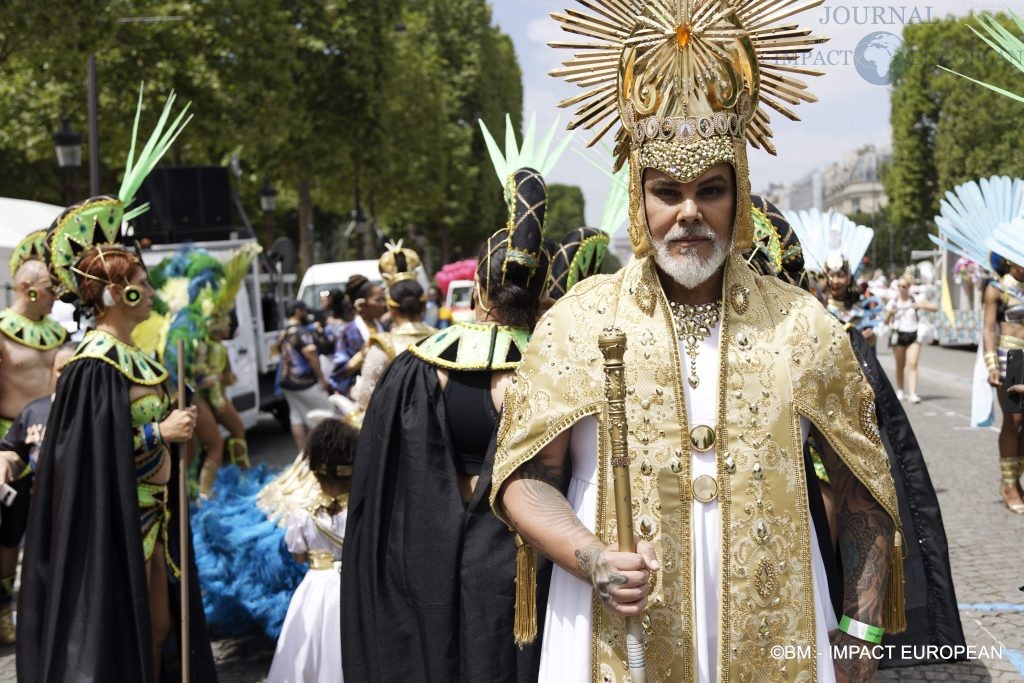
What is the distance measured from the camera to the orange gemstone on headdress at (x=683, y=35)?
2.45 m

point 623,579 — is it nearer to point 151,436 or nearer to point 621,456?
point 621,456

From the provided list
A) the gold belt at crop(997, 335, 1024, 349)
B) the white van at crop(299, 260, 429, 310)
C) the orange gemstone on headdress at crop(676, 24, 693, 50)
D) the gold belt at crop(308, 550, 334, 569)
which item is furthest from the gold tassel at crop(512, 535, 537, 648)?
the white van at crop(299, 260, 429, 310)

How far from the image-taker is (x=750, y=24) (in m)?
2.60

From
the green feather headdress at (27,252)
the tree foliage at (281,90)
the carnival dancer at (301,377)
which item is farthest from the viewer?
the tree foliage at (281,90)

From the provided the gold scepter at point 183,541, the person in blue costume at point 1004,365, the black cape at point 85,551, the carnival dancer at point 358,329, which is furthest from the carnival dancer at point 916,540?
the carnival dancer at point 358,329

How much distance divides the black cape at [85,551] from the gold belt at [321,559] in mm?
1055

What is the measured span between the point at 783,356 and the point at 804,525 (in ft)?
1.23

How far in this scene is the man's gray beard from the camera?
237cm

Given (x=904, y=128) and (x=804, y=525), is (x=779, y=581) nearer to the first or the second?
(x=804, y=525)

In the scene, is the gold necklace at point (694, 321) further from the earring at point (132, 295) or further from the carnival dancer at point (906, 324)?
the carnival dancer at point (906, 324)

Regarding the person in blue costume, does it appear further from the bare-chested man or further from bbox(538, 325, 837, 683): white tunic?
the bare-chested man

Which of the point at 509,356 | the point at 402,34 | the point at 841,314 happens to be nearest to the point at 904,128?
the point at 402,34

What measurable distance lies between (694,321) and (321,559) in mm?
3108

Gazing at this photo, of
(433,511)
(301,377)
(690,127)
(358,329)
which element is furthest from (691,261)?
(301,377)
